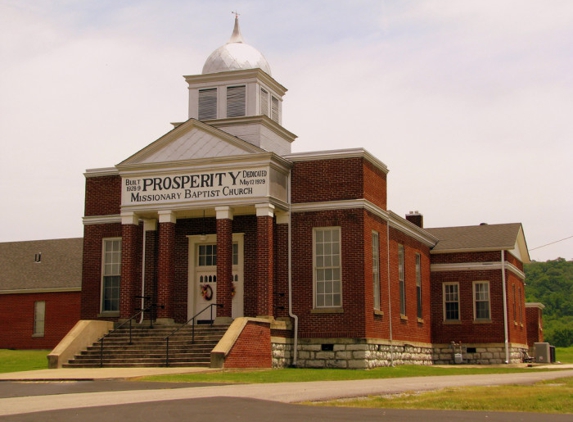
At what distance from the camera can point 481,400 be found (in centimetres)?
1573

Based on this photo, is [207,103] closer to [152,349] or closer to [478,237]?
[152,349]

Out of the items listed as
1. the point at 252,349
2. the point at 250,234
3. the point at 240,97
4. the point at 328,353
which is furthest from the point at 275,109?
the point at 252,349

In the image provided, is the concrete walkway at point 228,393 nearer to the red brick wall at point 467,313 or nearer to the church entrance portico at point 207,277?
the church entrance portico at point 207,277

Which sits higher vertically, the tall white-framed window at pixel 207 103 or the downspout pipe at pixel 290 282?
the tall white-framed window at pixel 207 103

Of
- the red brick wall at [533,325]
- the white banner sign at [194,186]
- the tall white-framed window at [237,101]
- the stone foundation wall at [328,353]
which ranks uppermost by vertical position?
the tall white-framed window at [237,101]

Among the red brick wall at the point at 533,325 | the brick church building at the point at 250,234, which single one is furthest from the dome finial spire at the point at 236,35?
the red brick wall at the point at 533,325

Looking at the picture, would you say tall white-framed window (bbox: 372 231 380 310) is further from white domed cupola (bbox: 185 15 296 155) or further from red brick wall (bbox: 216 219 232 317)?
red brick wall (bbox: 216 219 232 317)

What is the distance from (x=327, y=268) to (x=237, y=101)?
7574 millimetres

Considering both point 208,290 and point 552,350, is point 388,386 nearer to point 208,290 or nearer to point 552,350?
point 208,290

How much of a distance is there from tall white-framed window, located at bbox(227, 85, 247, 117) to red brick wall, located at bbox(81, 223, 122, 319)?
6.10 metres

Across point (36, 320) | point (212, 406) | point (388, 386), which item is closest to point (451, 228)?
point (36, 320)

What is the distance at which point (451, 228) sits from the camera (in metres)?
45.0

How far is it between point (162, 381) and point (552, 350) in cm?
2969

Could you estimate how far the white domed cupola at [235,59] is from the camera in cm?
3347
